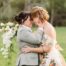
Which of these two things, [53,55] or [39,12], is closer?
[39,12]

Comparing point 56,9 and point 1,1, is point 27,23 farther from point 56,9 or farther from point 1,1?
point 56,9

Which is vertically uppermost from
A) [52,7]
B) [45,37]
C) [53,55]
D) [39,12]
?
[39,12]

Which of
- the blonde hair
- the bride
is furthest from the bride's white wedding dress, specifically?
the blonde hair

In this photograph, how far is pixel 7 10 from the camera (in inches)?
1804

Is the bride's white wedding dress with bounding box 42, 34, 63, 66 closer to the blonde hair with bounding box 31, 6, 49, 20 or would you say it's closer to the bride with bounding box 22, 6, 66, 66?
the bride with bounding box 22, 6, 66, 66

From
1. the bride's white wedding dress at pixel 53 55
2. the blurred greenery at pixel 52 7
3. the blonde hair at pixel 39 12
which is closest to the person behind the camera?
the blonde hair at pixel 39 12

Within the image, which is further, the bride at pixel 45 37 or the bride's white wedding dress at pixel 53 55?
the bride's white wedding dress at pixel 53 55

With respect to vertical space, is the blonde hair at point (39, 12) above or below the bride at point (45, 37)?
above

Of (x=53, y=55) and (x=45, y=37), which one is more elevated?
(x=45, y=37)

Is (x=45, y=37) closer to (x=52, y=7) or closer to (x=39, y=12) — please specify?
(x=39, y=12)

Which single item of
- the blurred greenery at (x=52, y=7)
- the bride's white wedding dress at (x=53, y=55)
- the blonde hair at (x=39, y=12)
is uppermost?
the blonde hair at (x=39, y=12)

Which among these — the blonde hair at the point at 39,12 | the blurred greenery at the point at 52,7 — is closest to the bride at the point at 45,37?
the blonde hair at the point at 39,12

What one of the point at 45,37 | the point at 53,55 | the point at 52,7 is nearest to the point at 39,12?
the point at 45,37

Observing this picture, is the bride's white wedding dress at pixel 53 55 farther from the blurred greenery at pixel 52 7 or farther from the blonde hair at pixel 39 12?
the blurred greenery at pixel 52 7
